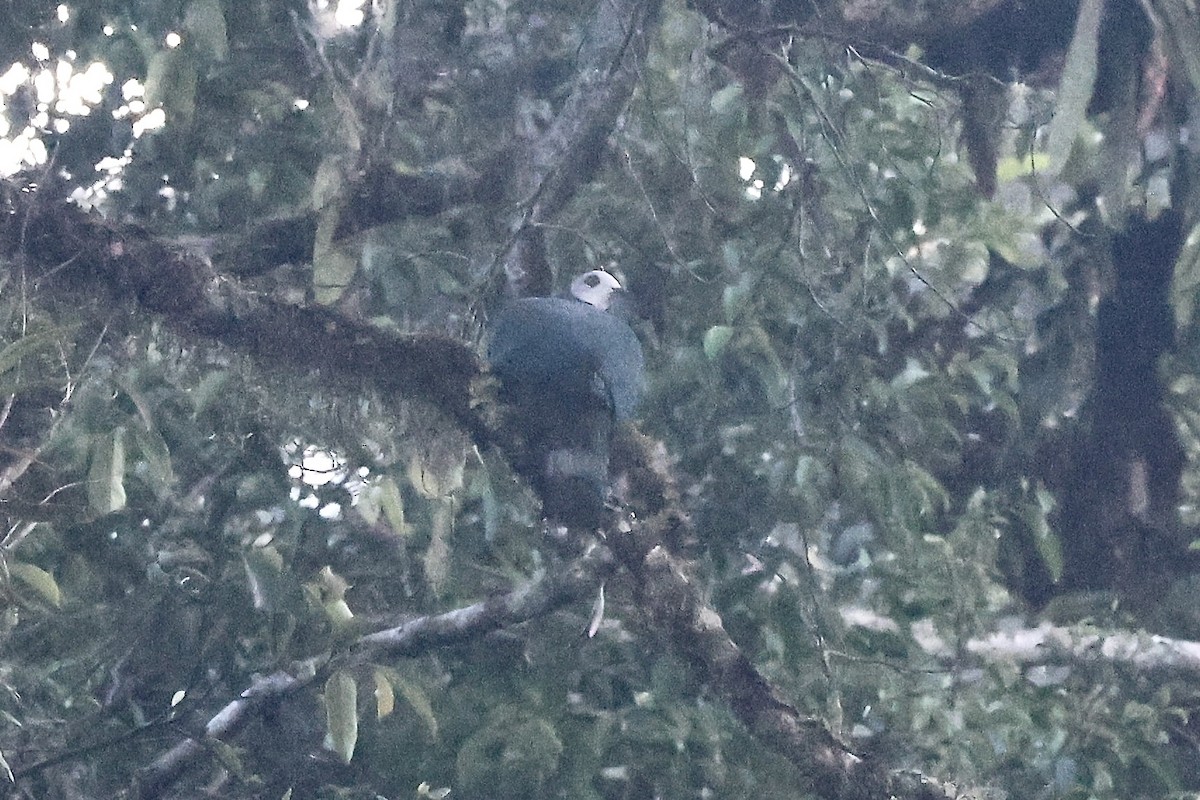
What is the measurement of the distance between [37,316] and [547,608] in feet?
3.64

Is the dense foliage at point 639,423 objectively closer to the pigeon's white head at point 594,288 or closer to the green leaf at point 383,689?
the green leaf at point 383,689

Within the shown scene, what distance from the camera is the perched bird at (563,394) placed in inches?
98.7

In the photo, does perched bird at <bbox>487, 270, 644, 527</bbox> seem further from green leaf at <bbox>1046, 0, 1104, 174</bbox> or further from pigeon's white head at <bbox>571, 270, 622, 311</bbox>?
green leaf at <bbox>1046, 0, 1104, 174</bbox>

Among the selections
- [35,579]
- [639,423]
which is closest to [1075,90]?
[639,423]

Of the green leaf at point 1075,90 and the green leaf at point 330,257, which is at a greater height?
the green leaf at point 1075,90

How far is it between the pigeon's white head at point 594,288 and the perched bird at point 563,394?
0.47m

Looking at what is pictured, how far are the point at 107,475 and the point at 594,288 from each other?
127 centimetres

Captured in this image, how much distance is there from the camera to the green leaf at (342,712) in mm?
2285

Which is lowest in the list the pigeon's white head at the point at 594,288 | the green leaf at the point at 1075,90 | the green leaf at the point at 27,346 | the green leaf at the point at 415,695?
the green leaf at the point at 415,695

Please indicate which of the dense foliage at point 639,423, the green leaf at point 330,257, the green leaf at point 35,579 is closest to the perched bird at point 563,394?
the dense foliage at point 639,423

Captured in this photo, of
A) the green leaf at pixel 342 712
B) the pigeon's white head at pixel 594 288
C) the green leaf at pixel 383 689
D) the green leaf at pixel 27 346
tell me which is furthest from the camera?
the pigeon's white head at pixel 594 288

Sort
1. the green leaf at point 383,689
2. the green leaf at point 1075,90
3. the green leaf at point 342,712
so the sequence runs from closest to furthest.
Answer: the green leaf at point 1075,90
the green leaf at point 342,712
the green leaf at point 383,689

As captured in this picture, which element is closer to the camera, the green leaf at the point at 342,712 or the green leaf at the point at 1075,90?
the green leaf at the point at 1075,90

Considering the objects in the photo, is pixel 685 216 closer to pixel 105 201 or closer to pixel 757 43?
pixel 757 43
